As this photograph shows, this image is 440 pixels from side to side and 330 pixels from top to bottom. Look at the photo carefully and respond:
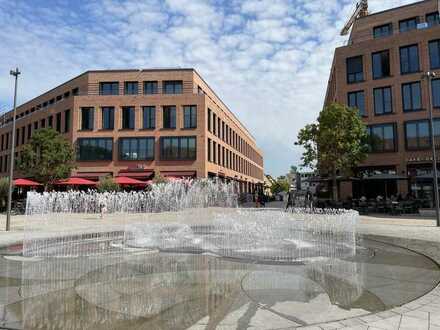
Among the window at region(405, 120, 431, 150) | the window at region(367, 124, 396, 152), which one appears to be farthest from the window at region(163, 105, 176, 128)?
the window at region(405, 120, 431, 150)

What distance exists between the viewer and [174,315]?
575cm

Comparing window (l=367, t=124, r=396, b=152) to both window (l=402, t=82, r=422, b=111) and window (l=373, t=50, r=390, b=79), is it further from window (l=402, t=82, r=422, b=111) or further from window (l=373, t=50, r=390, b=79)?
window (l=373, t=50, r=390, b=79)

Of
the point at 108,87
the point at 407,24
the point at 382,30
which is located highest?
the point at 407,24

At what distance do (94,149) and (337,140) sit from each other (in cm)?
3046

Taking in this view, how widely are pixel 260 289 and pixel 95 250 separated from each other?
6.83m

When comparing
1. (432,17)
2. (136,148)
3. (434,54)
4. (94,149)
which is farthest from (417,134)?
(94,149)

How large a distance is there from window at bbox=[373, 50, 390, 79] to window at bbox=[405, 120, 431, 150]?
225 inches

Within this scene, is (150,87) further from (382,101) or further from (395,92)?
(395,92)

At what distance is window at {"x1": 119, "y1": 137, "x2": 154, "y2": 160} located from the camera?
158 ft

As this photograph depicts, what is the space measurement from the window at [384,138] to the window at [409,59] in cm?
559

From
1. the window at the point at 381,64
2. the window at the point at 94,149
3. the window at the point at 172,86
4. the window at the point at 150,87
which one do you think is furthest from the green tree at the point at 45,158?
the window at the point at 381,64

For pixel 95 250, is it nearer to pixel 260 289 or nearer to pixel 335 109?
pixel 260 289

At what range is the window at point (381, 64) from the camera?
3881 centimetres

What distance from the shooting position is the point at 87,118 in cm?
4953
